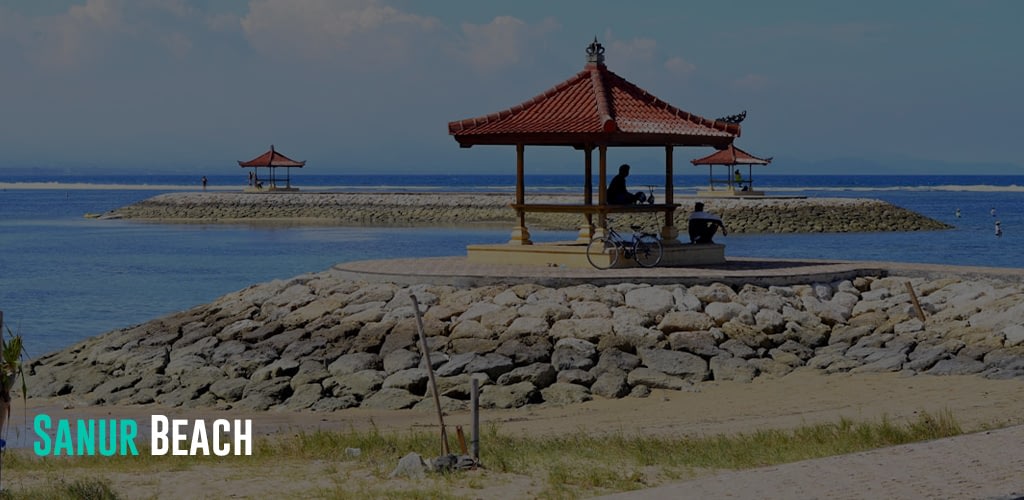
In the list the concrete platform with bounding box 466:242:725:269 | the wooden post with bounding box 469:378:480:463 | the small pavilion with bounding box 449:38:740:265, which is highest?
Answer: the small pavilion with bounding box 449:38:740:265

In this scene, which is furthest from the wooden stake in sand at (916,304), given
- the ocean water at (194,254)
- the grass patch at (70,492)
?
the ocean water at (194,254)

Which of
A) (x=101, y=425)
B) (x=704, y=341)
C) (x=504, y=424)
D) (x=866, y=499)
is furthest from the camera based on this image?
(x=704, y=341)

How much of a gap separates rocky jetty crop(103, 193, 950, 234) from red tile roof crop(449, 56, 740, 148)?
35820mm

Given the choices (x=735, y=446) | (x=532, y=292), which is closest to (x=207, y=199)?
(x=532, y=292)

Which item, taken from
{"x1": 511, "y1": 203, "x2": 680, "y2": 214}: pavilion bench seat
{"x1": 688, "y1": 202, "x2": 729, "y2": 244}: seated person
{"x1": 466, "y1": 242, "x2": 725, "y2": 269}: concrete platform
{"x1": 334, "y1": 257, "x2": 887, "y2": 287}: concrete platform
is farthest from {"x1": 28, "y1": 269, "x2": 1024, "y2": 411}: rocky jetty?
{"x1": 688, "y1": 202, "x2": 729, "y2": 244}: seated person

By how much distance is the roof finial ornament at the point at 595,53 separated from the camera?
2409 cm

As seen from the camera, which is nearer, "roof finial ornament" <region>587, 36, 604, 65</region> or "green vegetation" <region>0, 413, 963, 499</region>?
"green vegetation" <region>0, 413, 963, 499</region>

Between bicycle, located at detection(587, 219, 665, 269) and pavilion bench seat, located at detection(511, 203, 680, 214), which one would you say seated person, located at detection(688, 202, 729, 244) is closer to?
pavilion bench seat, located at detection(511, 203, 680, 214)

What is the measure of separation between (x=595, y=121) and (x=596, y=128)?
36 cm

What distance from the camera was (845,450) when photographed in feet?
41.8

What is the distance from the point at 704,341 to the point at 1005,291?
186 inches

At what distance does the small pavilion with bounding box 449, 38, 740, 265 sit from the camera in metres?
22.4

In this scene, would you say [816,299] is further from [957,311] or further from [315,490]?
[315,490]

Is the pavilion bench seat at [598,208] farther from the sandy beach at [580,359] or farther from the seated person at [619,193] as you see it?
the sandy beach at [580,359]
